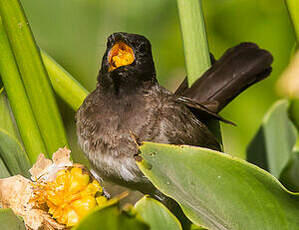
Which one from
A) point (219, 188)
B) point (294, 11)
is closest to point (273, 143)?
point (294, 11)

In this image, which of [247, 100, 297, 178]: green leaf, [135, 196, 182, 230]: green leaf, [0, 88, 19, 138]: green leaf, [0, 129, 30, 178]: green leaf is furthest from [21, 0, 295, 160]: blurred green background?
[135, 196, 182, 230]: green leaf

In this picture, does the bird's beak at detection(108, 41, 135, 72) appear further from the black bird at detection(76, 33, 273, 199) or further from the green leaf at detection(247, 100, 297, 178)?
the green leaf at detection(247, 100, 297, 178)

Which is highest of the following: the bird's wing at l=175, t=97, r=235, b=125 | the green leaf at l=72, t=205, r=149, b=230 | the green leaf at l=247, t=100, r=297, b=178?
the green leaf at l=72, t=205, r=149, b=230

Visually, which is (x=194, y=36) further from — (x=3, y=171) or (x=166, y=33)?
(x=166, y=33)

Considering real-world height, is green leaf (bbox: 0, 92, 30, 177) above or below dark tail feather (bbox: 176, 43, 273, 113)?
above

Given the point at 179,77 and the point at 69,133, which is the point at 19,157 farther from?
the point at 179,77

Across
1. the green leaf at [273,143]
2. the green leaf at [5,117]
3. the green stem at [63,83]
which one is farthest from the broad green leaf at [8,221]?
the green leaf at [273,143]

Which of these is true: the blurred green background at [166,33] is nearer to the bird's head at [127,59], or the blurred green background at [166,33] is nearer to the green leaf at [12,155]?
the bird's head at [127,59]
